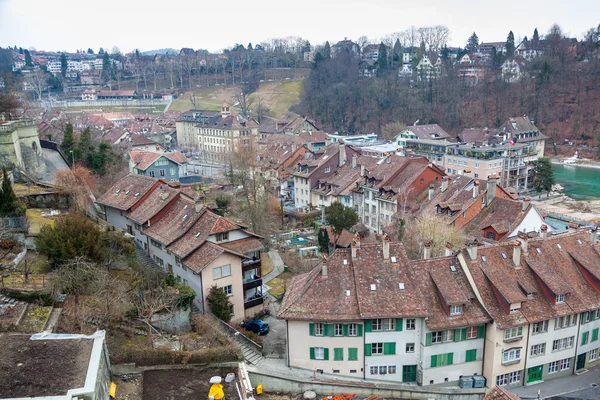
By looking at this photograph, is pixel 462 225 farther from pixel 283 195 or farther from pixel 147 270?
pixel 283 195

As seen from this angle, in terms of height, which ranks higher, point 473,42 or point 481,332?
point 473,42

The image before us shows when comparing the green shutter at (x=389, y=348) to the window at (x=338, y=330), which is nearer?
the window at (x=338, y=330)

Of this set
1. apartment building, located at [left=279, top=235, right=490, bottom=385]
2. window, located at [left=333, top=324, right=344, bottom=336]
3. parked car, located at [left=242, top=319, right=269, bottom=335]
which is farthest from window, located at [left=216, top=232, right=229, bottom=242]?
window, located at [left=333, top=324, right=344, bottom=336]

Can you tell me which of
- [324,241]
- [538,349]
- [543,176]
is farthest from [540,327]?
[543,176]

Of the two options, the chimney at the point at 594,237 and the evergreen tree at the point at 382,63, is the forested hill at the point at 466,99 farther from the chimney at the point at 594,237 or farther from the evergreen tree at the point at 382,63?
the chimney at the point at 594,237

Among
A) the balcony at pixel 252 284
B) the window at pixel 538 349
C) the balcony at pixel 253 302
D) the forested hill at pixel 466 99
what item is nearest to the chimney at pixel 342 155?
the balcony at pixel 252 284

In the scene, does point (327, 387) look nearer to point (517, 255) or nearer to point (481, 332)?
point (481, 332)

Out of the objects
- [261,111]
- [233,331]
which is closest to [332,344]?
[233,331]

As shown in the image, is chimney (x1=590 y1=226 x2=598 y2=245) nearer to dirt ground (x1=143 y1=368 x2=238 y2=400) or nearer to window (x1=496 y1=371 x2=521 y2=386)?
window (x1=496 y1=371 x2=521 y2=386)
